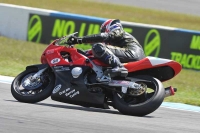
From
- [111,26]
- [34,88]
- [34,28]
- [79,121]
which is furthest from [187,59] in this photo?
[79,121]

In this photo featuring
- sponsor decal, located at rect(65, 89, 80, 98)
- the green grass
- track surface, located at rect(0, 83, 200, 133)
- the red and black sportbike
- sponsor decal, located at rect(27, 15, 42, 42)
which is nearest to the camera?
track surface, located at rect(0, 83, 200, 133)

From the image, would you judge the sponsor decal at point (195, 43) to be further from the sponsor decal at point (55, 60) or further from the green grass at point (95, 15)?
the sponsor decal at point (55, 60)

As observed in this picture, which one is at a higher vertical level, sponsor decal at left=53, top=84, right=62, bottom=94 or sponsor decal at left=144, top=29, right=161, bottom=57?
sponsor decal at left=53, top=84, right=62, bottom=94

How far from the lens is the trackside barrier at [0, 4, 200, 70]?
16.2m

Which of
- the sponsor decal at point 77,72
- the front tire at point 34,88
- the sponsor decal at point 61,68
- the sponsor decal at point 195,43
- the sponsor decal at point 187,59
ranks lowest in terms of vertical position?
the sponsor decal at point 187,59

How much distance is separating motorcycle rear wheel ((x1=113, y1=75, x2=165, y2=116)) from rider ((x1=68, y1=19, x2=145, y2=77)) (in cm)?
36

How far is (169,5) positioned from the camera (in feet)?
86.7

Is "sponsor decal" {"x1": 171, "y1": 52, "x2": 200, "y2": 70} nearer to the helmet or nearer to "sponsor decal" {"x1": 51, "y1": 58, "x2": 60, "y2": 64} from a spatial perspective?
the helmet

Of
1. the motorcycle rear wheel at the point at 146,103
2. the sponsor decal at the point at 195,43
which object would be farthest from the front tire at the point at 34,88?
the sponsor decal at the point at 195,43

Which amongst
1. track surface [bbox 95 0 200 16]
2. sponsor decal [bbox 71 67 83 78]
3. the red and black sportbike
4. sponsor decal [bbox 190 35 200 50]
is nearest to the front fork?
the red and black sportbike

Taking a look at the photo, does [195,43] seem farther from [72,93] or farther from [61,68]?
[72,93]

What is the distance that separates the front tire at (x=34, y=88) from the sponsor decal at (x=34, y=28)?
869cm

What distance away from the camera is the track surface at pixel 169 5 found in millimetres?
25703

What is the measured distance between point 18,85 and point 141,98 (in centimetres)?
184
